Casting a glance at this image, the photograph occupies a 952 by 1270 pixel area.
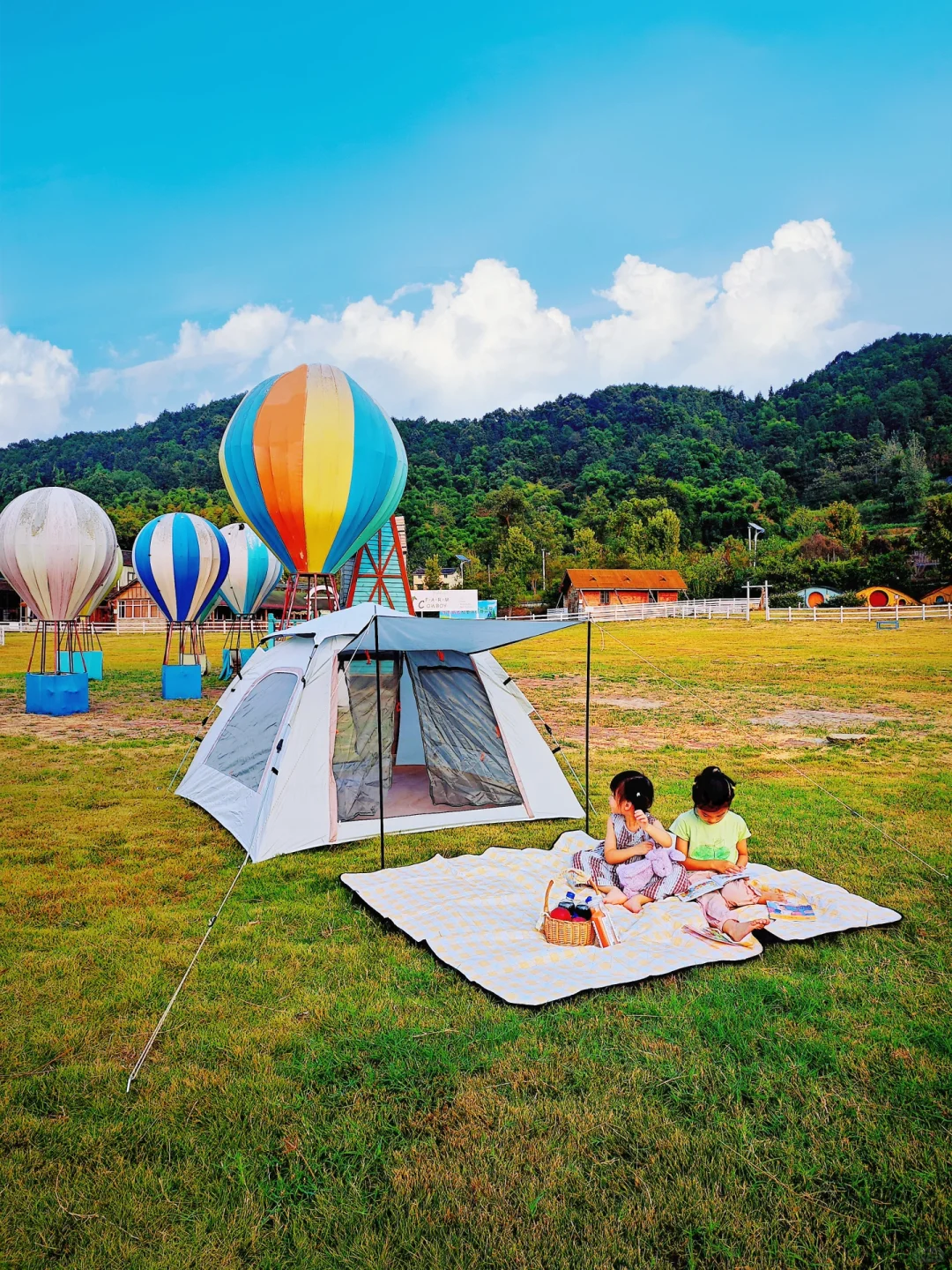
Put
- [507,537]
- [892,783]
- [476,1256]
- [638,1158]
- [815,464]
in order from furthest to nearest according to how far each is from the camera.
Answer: [815,464]
[507,537]
[892,783]
[638,1158]
[476,1256]

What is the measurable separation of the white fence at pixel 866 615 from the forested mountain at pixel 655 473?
533 inches

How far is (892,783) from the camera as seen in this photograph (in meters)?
8.84

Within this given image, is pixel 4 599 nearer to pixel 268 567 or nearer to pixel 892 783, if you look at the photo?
pixel 268 567

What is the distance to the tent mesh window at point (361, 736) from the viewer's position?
736cm

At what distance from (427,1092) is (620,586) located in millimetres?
53681

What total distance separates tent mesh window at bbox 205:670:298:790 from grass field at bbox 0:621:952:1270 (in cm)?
103

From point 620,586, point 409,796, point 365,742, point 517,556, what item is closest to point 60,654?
point 365,742

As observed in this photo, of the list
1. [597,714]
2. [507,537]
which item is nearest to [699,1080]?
A: [597,714]

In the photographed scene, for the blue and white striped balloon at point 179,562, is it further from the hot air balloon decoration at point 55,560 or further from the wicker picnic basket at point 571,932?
the wicker picnic basket at point 571,932

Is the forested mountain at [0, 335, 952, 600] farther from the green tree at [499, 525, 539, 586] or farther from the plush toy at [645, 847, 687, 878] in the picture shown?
the plush toy at [645, 847, 687, 878]

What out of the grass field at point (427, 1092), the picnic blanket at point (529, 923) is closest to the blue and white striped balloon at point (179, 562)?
the grass field at point (427, 1092)

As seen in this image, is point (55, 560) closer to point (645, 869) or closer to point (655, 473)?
point (645, 869)

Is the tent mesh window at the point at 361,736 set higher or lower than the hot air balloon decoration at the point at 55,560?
lower

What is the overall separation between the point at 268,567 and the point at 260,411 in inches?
569
